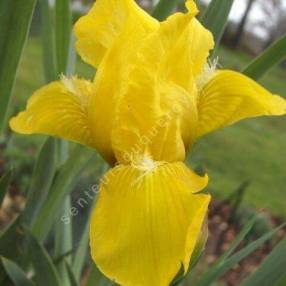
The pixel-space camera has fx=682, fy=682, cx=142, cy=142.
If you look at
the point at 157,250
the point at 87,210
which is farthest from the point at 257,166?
the point at 157,250

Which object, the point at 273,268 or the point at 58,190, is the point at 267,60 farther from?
the point at 58,190

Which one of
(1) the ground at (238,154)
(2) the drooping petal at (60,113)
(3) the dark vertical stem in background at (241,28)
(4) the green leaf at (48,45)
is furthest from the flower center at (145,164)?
(3) the dark vertical stem in background at (241,28)

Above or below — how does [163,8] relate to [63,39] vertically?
above

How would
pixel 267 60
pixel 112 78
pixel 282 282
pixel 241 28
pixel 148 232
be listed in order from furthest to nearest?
pixel 241 28 < pixel 267 60 < pixel 282 282 < pixel 112 78 < pixel 148 232

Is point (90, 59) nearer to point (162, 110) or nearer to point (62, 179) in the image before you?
point (162, 110)

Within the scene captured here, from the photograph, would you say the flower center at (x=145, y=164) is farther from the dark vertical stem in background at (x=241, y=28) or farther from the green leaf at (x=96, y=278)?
the dark vertical stem in background at (x=241, y=28)

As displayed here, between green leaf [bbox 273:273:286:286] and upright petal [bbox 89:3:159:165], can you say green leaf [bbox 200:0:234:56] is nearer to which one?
upright petal [bbox 89:3:159:165]

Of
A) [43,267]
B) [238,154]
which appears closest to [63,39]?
[43,267]
